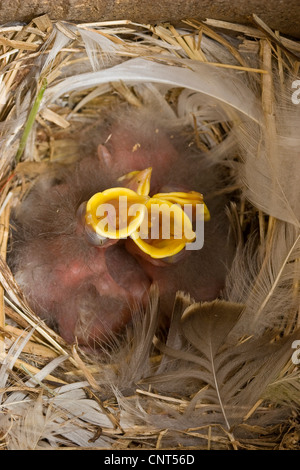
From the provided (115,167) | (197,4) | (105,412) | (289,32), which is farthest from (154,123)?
(105,412)

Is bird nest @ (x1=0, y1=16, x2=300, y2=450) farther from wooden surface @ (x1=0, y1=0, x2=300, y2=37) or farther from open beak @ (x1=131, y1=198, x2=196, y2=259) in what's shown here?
open beak @ (x1=131, y1=198, x2=196, y2=259)

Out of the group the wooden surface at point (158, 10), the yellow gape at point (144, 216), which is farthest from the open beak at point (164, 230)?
the wooden surface at point (158, 10)

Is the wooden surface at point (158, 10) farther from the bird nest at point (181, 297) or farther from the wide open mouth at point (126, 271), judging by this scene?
the wide open mouth at point (126, 271)

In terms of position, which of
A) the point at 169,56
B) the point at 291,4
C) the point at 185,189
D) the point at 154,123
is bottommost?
the point at 185,189

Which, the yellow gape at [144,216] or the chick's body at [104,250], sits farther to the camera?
the chick's body at [104,250]

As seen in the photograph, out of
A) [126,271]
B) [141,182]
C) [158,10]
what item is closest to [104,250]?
[126,271]

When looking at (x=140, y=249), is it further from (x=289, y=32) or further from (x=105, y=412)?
(x=289, y=32)

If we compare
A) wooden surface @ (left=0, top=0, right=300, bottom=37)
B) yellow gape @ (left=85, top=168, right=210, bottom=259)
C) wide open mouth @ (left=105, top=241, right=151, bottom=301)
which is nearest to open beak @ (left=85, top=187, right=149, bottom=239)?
yellow gape @ (left=85, top=168, right=210, bottom=259)
